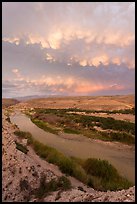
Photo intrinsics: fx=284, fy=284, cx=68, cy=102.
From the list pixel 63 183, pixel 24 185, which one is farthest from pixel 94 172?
pixel 24 185

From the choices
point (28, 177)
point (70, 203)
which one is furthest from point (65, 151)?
point (70, 203)

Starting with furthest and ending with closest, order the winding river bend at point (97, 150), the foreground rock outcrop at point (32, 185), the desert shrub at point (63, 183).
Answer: the winding river bend at point (97, 150) → the desert shrub at point (63, 183) → the foreground rock outcrop at point (32, 185)

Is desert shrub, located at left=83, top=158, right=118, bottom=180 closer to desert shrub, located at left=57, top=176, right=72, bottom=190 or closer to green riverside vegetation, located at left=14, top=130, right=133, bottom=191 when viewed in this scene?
green riverside vegetation, located at left=14, top=130, right=133, bottom=191

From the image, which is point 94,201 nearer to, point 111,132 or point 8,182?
point 8,182

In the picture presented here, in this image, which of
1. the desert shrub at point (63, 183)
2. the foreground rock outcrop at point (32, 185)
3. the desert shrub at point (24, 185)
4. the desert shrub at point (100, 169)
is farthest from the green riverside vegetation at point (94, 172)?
the desert shrub at point (24, 185)

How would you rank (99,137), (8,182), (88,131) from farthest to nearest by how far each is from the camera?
(88,131), (99,137), (8,182)

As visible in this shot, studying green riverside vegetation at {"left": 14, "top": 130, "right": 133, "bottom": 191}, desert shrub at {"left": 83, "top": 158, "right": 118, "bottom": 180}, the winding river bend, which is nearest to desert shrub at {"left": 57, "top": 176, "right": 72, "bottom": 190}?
green riverside vegetation at {"left": 14, "top": 130, "right": 133, "bottom": 191}

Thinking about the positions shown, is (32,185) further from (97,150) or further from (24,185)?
(97,150)

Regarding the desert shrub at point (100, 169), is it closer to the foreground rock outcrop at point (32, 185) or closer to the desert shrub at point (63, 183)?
the foreground rock outcrop at point (32, 185)
